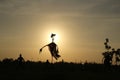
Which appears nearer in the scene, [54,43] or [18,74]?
[18,74]

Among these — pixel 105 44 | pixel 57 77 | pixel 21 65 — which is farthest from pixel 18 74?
pixel 105 44

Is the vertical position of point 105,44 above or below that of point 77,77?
above

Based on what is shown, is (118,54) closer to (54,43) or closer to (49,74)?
(54,43)

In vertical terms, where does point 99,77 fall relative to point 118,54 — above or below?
below

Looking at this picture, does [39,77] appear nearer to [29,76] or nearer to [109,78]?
[29,76]

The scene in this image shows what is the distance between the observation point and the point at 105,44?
81250mm

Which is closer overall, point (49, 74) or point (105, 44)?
point (49, 74)

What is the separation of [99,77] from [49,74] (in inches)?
266

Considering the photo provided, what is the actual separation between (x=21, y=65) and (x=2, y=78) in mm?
13102

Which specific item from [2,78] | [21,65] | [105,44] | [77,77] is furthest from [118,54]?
[2,78]

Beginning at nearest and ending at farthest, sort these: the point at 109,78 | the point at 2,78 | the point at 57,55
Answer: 1. the point at 2,78
2. the point at 109,78
3. the point at 57,55

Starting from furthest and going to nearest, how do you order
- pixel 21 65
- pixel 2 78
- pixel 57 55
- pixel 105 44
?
pixel 105 44 → pixel 57 55 → pixel 21 65 → pixel 2 78

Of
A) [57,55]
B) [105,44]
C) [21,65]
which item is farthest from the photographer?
[105,44]

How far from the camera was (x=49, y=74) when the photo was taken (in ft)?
142
